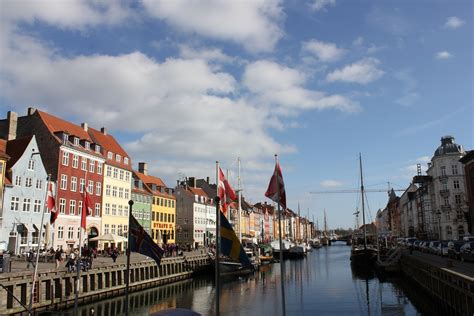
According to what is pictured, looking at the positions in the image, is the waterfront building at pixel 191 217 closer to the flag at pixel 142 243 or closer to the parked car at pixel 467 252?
the parked car at pixel 467 252

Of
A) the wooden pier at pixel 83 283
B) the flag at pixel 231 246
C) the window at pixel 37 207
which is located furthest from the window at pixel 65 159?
the flag at pixel 231 246

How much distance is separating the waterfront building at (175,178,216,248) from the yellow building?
406 cm

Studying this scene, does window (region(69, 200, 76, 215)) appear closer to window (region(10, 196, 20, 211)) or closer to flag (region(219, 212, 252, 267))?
window (region(10, 196, 20, 211))

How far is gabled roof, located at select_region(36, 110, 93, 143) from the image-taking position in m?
60.7

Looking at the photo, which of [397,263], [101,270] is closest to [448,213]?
[397,263]

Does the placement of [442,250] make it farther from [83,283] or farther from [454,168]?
[454,168]

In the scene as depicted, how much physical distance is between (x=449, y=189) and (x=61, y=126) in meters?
73.8

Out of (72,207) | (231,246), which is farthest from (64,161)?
(231,246)

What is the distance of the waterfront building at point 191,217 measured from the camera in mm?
100125

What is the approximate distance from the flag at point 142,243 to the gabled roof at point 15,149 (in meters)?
36.4

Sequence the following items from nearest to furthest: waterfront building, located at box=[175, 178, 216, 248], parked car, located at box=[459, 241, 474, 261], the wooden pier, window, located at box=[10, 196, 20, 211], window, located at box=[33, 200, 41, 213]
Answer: the wooden pier < parked car, located at box=[459, 241, 474, 261] < window, located at box=[10, 196, 20, 211] < window, located at box=[33, 200, 41, 213] < waterfront building, located at box=[175, 178, 216, 248]

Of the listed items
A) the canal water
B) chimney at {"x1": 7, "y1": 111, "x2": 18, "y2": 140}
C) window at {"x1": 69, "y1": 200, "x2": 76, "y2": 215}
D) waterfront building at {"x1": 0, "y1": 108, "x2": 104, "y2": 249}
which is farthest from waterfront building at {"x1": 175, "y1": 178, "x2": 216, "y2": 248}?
chimney at {"x1": 7, "y1": 111, "x2": 18, "y2": 140}

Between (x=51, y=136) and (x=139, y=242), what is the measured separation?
44558 mm

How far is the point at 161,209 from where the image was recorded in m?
88.4
